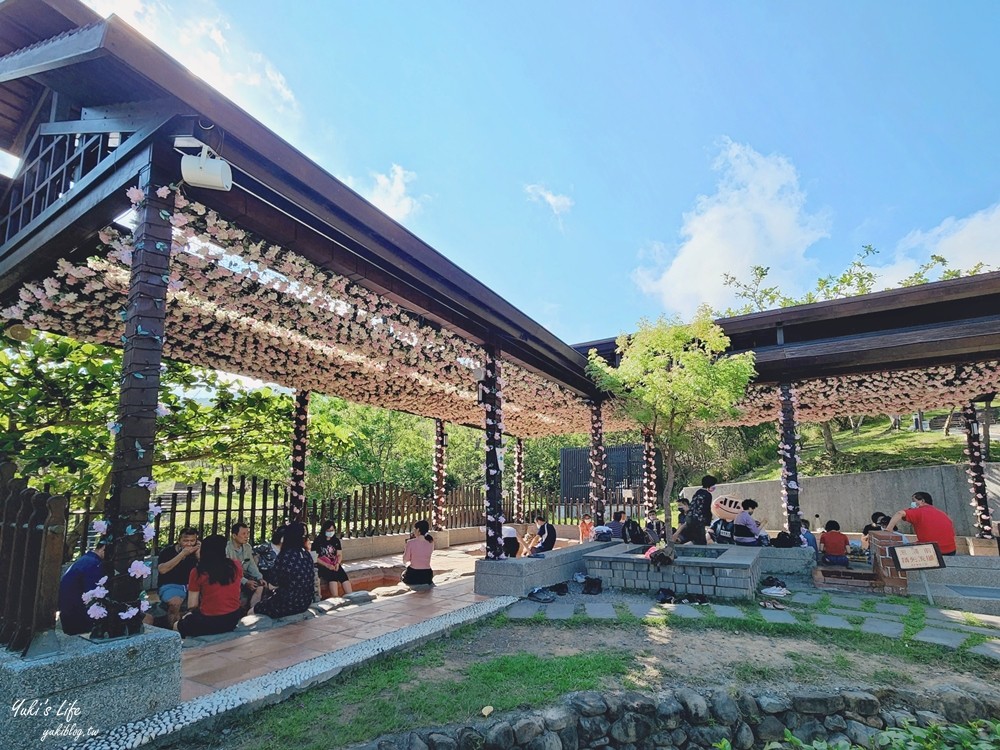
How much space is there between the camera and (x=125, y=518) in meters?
3.67

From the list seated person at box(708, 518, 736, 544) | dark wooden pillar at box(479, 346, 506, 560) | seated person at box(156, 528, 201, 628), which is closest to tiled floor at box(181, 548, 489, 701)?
dark wooden pillar at box(479, 346, 506, 560)

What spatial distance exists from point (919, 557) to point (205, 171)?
342 inches

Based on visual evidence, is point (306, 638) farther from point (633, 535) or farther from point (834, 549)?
point (834, 549)

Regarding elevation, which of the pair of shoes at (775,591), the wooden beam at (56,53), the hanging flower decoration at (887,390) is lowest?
the pair of shoes at (775,591)

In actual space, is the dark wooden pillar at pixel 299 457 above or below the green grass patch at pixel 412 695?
above

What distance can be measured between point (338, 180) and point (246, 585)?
16.0 ft

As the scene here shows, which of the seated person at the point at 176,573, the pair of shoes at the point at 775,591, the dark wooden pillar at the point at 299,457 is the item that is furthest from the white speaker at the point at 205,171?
the pair of shoes at the point at 775,591

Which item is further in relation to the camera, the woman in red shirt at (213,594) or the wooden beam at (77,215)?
the woman in red shirt at (213,594)

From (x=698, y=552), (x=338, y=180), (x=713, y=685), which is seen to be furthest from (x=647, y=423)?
(x=338, y=180)

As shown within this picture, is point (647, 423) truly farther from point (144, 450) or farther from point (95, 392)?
point (95, 392)

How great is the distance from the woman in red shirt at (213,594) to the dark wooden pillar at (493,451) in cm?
347

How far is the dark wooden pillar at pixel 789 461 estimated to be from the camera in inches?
384

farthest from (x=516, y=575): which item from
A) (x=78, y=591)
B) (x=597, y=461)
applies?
(x=597, y=461)

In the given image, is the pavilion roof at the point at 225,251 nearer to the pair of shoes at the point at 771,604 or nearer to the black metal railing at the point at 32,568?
the black metal railing at the point at 32,568
